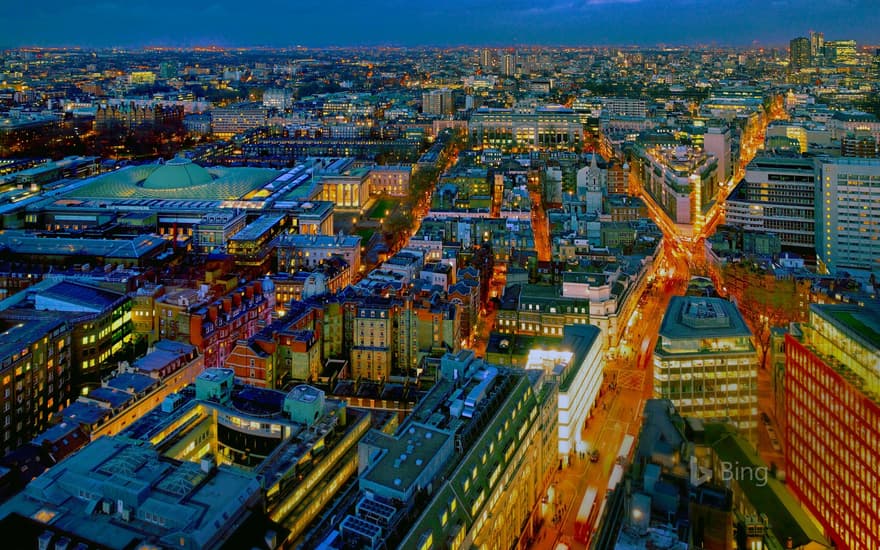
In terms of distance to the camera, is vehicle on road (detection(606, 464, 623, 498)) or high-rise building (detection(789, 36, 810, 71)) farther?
high-rise building (detection(789, 36, 810, 71))

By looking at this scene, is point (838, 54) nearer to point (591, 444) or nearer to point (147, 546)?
point (591, 444)

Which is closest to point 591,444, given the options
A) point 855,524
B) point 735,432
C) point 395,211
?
point 735,432

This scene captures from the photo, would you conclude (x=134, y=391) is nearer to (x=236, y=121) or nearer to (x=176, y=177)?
(x=176, y=177)

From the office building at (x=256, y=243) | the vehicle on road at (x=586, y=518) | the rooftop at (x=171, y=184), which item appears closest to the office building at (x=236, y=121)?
the rooftop at (x=171, y=184)

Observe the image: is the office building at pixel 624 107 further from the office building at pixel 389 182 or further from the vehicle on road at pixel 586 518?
the vehicle on road at pixel 586 518

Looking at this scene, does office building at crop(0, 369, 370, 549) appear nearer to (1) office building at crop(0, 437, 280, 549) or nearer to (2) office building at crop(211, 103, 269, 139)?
(1) office building at crop(0, 437, 280, 549)

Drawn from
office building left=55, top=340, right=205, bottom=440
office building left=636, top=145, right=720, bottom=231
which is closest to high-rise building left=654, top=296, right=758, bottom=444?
office building left=55, top=340, right=205, bottom=440

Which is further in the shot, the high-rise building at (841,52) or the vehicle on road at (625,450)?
the high-rise building at (841,52)
